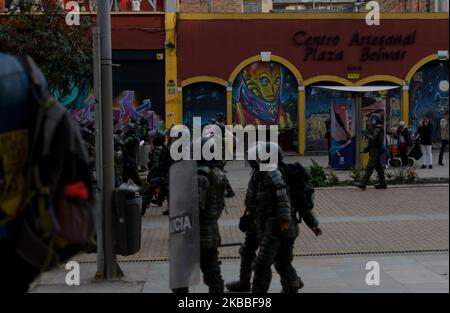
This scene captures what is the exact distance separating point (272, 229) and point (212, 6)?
27.8m

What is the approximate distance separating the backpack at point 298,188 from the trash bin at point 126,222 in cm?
157

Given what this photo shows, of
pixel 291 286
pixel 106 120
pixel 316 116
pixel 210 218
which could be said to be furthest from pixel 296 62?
pixel 210 218

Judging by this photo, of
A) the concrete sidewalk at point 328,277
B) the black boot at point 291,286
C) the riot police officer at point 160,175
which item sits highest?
the riot police officer at point 160,175

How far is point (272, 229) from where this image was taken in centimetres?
646

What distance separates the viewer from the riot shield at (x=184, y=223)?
5.68m

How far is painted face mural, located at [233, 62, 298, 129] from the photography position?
26844 millimetres

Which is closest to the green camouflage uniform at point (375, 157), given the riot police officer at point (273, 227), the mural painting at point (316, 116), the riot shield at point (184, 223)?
the riot police officer at point (273, 227)

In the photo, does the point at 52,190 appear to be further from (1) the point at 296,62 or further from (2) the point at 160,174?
(1) the point at 296,62

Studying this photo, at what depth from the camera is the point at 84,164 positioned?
2604mm

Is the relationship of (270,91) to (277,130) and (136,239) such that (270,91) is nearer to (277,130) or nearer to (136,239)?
(277,130)

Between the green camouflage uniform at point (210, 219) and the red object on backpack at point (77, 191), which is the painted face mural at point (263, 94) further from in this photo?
the red object on backpack at point (77, 191)

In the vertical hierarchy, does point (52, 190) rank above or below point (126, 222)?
above

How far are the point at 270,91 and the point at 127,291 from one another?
20.2 m

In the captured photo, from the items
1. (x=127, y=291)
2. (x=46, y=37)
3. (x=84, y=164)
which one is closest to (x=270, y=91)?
(x=46, y=37)
